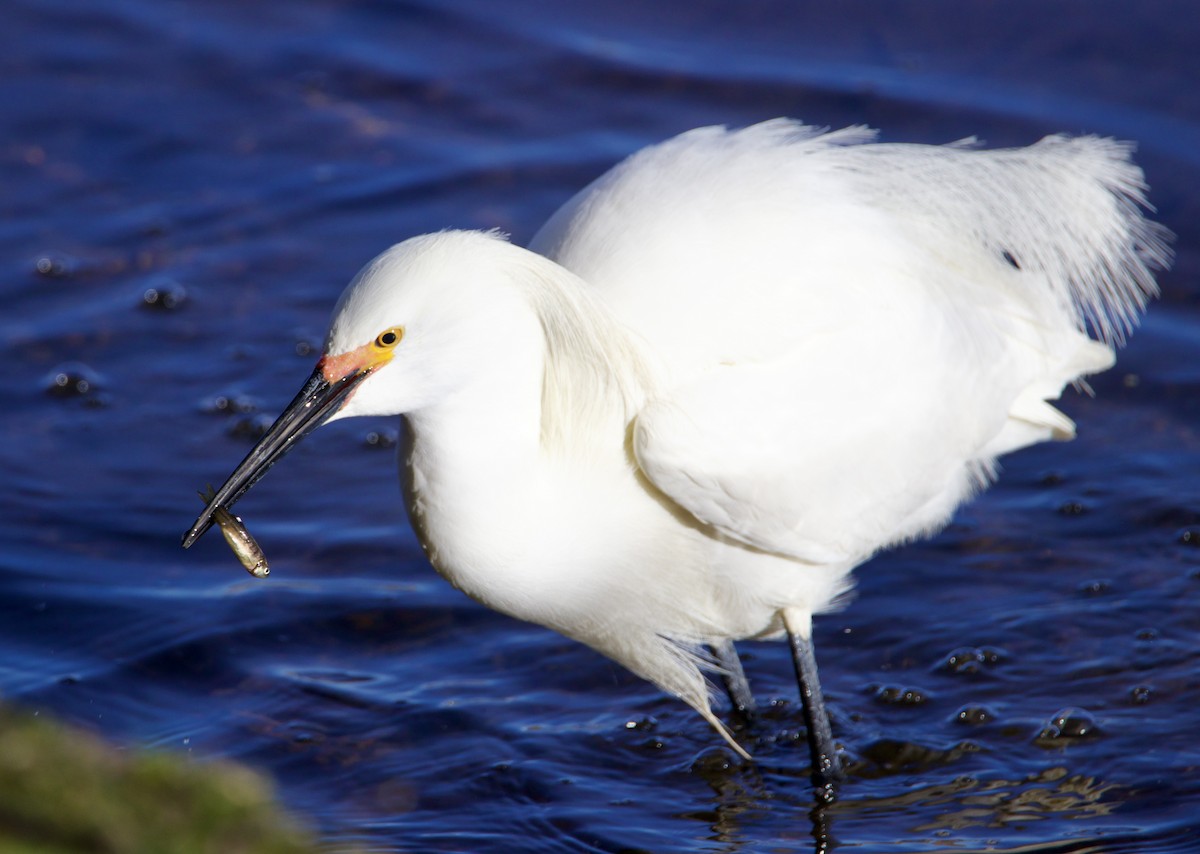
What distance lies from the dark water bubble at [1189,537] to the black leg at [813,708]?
1.74m

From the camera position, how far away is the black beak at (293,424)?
3.49m

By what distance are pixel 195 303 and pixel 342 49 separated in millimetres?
2353

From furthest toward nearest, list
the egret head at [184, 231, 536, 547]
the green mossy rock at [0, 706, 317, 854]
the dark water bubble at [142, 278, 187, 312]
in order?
the dark water bubble at [142, 278, 187, 312], the egret head at [184, 231, 536, 547], the green mossy rock at [0, 706, 317, 854]

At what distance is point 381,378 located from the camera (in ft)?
11.4

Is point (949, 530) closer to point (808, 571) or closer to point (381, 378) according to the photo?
point (808, 571)

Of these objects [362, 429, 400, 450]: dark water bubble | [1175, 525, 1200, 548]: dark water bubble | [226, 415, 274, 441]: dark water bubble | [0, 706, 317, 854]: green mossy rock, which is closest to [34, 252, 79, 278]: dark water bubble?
[226, 415, 274, 441]: dark water bubble

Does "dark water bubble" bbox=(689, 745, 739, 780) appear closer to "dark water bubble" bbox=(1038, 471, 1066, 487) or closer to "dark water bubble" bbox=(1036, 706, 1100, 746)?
"dark water bubble" bbox=(1036, 706, 1100, 746)

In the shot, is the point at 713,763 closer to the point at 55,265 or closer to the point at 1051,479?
the point at 1051,479

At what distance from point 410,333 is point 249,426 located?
295 cm

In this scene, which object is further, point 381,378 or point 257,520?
point 257,520

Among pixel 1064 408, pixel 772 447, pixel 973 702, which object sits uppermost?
pixel 772 447

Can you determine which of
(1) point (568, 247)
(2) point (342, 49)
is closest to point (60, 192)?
(2) point (342, 49)

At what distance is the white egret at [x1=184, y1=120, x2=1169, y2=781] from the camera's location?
361 cm

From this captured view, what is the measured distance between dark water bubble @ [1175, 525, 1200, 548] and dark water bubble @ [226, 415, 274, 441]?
346 centimetres
